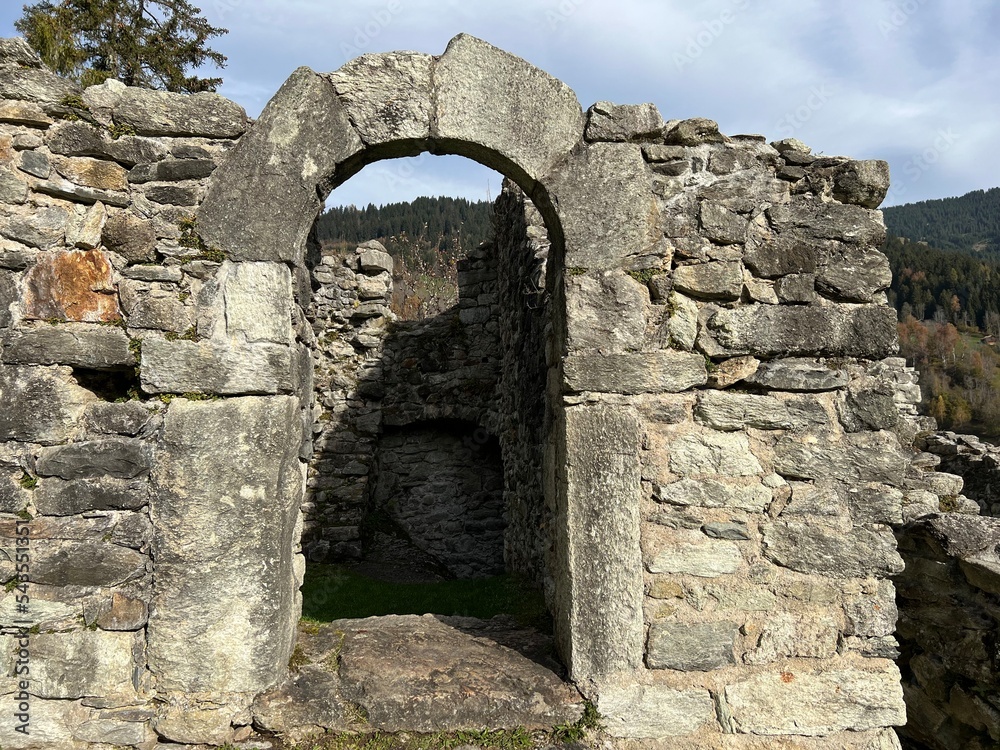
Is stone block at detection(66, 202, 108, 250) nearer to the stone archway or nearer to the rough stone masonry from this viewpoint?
the rough stone masonry

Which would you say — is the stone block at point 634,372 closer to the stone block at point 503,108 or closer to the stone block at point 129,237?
the stone block at point 503,108

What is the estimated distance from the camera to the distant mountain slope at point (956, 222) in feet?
145

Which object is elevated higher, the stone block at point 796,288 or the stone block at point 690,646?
the stone block at point 796,288

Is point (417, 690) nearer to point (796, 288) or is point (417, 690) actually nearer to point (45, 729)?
point (45, 729)

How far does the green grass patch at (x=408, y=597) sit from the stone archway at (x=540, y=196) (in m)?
1.65

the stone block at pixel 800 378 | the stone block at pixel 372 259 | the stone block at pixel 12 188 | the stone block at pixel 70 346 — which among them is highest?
the stone block at pixel 372 259

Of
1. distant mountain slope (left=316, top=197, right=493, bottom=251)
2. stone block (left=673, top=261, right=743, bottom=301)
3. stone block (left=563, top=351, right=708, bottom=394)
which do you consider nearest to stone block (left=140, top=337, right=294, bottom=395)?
stone block (left=563, top=351, right=708, bottom=394)

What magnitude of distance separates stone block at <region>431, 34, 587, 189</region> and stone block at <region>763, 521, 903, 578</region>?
1.92 meters

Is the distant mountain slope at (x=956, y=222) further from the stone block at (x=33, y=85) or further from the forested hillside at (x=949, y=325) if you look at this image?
Result: the stone block at (x=33, y=85)

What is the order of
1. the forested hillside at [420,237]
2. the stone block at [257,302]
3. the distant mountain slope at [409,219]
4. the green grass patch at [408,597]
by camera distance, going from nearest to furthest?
1. the stone block at [257,302]
2. the green grass patch at [408,597]
3. the forested hillside at [420,237]
4. the distant mountain slope at [409,219]

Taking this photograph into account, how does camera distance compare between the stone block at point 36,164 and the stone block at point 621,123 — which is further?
the stone block at point 621,123

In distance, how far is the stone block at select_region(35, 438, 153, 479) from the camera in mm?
2576

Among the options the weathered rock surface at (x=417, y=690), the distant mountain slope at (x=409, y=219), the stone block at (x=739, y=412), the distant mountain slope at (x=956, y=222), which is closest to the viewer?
the weathered rock surface at (x=417, y=690)

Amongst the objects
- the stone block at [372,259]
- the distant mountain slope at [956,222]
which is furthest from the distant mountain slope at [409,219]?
the distant mountain slope at [956,222]
